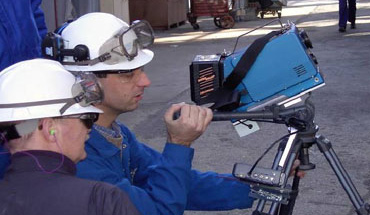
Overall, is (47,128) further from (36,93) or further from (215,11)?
(215,11)

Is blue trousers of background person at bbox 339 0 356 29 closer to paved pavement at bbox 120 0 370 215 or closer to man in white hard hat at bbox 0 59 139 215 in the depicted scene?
paved pavement at bbox 120 0 370 215

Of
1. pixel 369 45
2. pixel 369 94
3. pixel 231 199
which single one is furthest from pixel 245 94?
pixel 369 45

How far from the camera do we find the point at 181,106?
257 cm

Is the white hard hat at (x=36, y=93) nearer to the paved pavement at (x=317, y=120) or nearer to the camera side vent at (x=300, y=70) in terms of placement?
the camera side vent at (x=300, y=70)

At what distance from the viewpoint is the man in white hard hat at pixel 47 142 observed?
1.97 meters

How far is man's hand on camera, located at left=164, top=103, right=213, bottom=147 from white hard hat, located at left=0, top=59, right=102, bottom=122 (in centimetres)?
44

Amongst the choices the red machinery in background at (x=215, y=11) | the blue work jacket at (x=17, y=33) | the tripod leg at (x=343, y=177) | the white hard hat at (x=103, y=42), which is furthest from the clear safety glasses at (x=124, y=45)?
the red machinery in background at (x=215, y=11)

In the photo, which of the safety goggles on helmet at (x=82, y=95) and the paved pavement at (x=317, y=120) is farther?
the paved pavement at (x=317, y=120)

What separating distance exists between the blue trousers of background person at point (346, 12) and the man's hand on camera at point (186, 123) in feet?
44.5

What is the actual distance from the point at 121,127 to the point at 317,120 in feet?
16.5

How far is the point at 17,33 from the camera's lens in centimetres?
303

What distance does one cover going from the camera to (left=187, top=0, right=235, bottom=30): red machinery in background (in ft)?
60.4

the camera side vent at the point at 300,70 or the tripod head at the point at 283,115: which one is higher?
the camera side vent at the point at 300,70

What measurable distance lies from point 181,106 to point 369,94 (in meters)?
6.68
